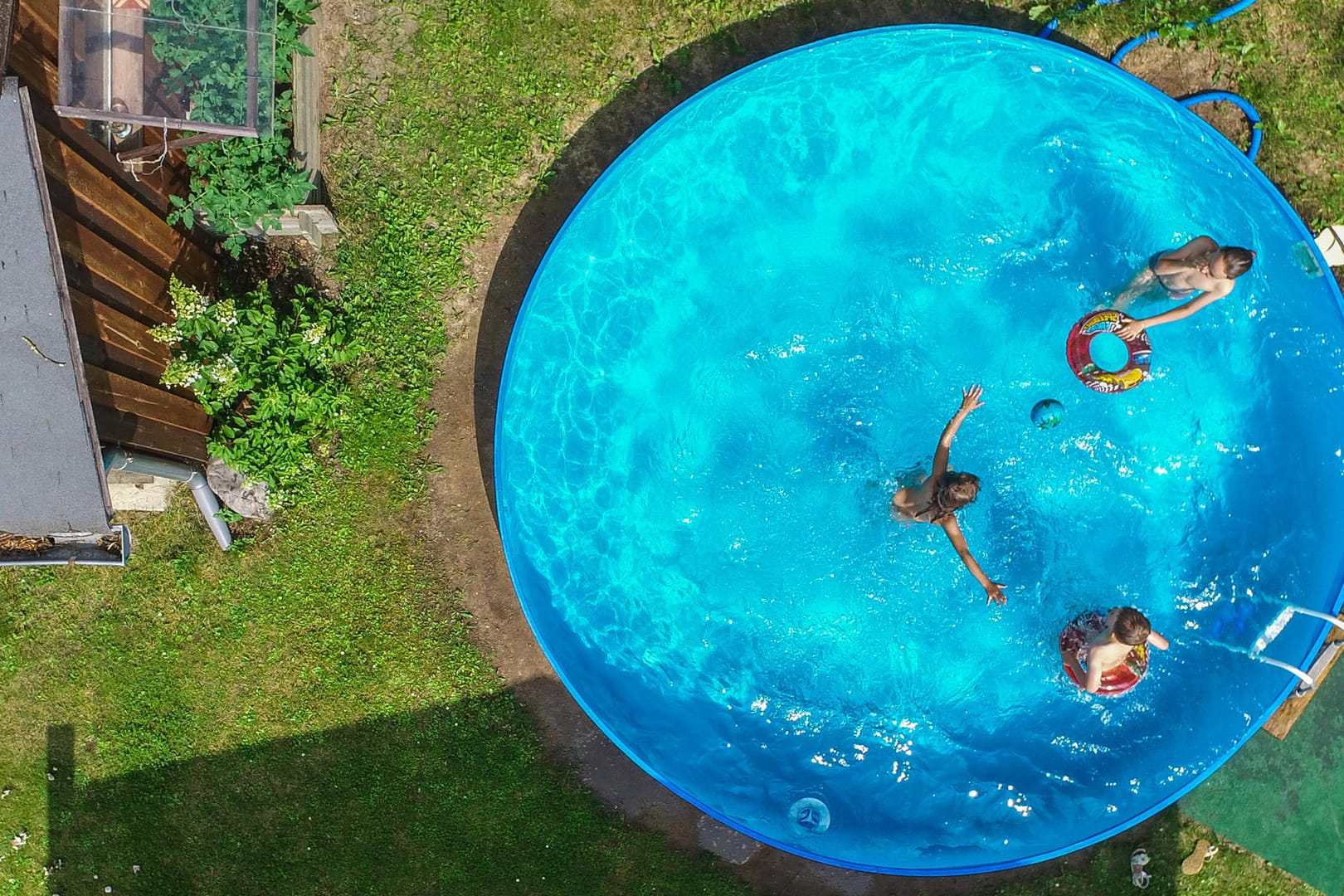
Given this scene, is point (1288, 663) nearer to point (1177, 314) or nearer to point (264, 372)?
point (1177, 314)

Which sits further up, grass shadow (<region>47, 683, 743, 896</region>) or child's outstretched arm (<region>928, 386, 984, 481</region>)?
child's outstretched arm (<region>928, 386, 984, 481</region>)

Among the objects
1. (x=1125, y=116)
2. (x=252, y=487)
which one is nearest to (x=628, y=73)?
(x=1125, y=116)

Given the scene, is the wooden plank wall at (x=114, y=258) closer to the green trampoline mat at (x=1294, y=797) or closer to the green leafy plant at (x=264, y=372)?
the green leafy plant at (x=264, y=372)

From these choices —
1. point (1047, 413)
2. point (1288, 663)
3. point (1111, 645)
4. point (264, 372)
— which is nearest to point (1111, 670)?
point (1111, 645)

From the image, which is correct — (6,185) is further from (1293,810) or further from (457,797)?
(1293,810)

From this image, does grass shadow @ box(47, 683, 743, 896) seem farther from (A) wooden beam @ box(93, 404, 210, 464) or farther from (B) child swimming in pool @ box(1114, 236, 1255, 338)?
(B) child swimming in pool @ box(1114, 236, 1255, 338)

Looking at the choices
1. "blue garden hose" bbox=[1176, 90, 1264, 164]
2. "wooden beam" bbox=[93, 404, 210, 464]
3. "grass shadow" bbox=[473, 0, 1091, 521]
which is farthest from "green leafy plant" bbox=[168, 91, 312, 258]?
"blue garden hose" bbox=[1176, 90, 1264, 164]

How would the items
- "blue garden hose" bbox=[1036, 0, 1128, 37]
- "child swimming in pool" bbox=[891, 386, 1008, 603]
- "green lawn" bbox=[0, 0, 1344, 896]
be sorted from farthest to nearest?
"green lawn" bbox=[0, 0, 1344, 896], "blue garden hose" bbox=[1036, 0, 1128, 37], "child swimming in pool" bbox=[891, 386, 1008, 603]
